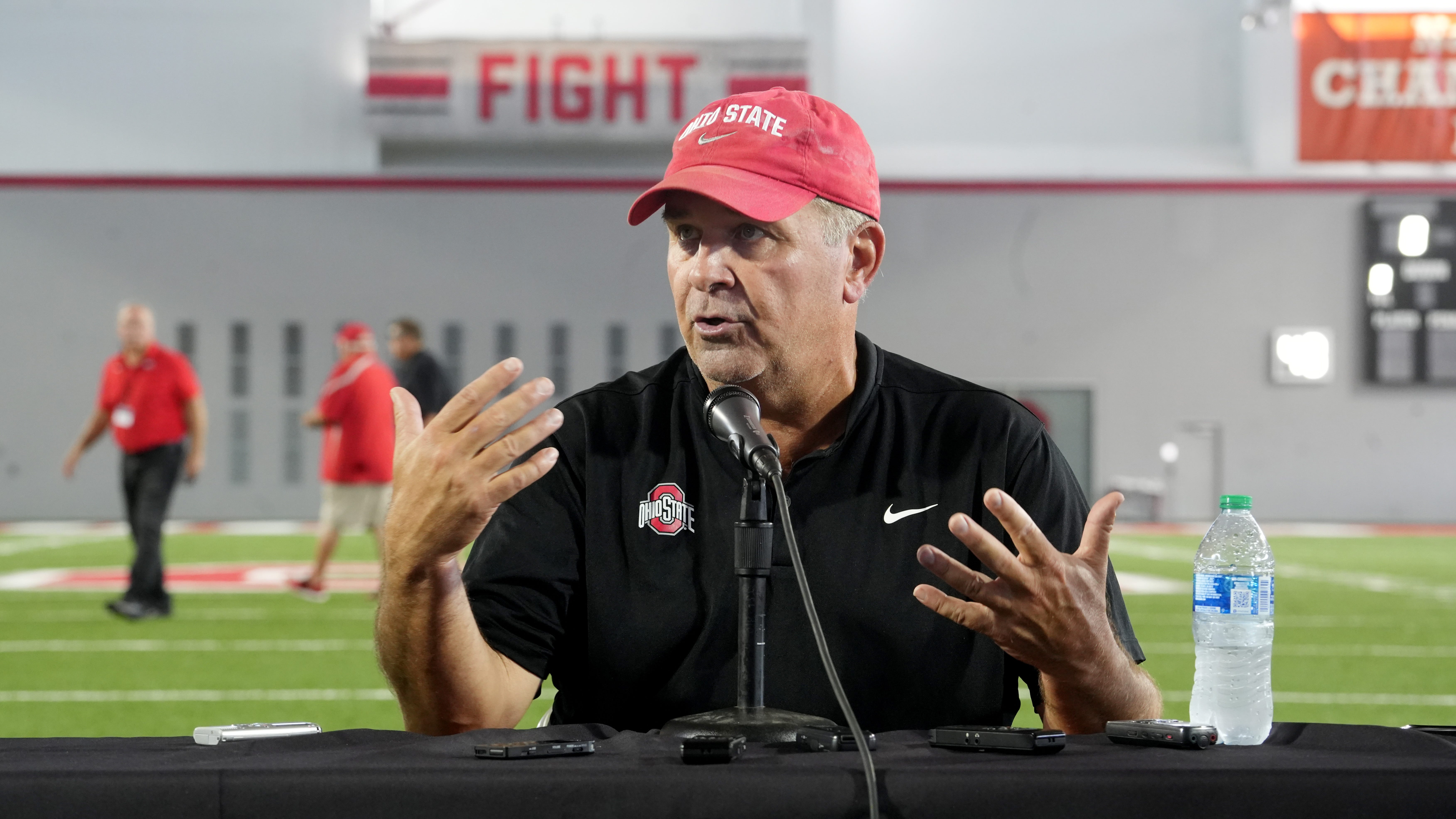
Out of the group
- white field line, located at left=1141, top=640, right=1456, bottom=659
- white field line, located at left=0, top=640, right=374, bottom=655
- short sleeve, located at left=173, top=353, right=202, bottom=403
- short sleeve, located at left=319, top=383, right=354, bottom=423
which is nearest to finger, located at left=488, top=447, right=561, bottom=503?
white field line, located at left=0, top=640, right=374, bottom=655

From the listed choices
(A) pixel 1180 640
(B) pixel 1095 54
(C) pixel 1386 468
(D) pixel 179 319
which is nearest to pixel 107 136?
(D) pixel 179 319

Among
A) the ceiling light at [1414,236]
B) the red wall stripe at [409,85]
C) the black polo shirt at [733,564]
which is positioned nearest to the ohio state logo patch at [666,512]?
the black polo shirt at [733,564]

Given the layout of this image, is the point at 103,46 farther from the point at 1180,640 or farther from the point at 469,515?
the point at 469,515

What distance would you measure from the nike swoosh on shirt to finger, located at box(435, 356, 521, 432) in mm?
687

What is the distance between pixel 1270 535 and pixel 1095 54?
630 cm

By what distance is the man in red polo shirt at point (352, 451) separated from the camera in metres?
8.03

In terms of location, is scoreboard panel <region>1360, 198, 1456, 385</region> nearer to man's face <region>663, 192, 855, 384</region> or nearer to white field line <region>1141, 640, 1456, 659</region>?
white field line <region>1141, 640, 1456, 659</region>

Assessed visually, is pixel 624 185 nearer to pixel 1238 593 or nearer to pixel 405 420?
pixel 405 420

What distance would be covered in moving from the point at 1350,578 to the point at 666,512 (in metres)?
9.28

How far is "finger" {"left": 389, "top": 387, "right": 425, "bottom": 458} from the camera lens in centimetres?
163

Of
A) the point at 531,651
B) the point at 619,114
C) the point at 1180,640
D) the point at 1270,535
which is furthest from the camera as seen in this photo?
the point at 619,114

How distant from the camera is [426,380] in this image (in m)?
8.84

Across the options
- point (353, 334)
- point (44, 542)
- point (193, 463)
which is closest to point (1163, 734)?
point (193, 463)

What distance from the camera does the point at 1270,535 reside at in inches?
572
